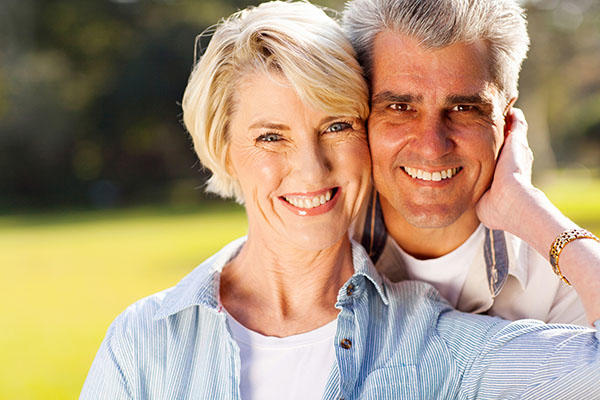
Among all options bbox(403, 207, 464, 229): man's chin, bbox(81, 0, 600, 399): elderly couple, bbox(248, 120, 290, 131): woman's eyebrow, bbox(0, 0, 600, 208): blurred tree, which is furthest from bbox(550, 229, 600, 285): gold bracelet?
bbox(0, 0, 600, 208): blurred tree

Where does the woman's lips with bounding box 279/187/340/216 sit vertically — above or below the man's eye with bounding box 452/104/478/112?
below

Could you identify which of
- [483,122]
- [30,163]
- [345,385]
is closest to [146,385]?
[345,385]

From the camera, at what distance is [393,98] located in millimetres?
2740

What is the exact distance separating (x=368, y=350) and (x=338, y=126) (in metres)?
0.79

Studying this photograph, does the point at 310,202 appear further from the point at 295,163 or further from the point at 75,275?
the point at 75,275

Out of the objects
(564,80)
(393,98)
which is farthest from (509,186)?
(564,80)

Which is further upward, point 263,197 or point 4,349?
point 263,197

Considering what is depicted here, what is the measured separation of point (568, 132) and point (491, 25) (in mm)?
40644

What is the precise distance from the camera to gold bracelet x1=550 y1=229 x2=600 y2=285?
92.1 inches

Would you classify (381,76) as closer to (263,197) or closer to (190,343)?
(263,197)

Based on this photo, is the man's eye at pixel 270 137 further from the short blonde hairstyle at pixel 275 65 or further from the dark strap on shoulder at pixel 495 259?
the dark strap on shoulder at pixel 495 259

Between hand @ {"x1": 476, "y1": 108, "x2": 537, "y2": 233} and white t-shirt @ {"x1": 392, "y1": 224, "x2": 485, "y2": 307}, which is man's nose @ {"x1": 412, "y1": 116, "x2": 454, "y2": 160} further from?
white t-shirt @ {"x1": 392, "y1": 224, "x2": 485, "y2": 307}

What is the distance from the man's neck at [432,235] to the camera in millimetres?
3059

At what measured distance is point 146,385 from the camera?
2580 mm
